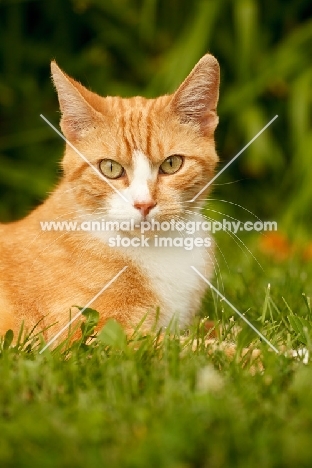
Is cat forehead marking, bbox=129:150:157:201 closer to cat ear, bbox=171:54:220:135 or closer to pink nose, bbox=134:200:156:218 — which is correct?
pink nose, bbox=134:200:156:218

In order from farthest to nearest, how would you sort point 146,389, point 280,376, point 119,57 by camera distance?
point 119,57 < point 280,376 < point 146,389

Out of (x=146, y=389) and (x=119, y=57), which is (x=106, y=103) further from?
(x=119, y=57)

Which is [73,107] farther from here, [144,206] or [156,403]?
[156,403]

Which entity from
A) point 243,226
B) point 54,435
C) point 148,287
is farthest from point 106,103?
point 243,226

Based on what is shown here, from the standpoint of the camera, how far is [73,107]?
213 cm

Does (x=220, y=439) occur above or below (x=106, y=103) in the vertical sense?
below

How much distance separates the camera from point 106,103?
7.33ft

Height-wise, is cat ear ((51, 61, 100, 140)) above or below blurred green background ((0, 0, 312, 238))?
below

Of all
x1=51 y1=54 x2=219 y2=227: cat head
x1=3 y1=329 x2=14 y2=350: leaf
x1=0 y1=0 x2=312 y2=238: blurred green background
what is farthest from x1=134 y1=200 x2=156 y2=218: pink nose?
x1=0 y1=0 x2=312 y2=238: blurred green background

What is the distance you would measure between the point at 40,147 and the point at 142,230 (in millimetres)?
2308

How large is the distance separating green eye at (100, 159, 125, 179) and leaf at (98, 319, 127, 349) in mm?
462

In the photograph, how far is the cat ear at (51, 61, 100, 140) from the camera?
2090mm

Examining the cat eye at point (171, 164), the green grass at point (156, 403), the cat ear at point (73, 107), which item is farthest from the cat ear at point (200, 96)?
the green grass at point (156, 403)

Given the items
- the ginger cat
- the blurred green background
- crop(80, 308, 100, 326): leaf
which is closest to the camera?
crop(80, 308, 100, 326): leaf
